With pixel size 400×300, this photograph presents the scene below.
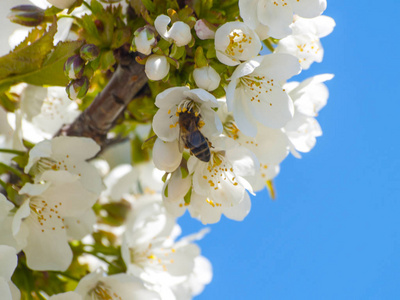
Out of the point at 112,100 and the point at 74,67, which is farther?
the point at 112,100

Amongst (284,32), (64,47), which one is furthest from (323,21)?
(64,47)

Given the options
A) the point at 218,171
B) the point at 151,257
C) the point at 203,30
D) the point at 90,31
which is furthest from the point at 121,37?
the point at 151,257

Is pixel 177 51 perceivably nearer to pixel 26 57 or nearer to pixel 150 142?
pixel 150 142

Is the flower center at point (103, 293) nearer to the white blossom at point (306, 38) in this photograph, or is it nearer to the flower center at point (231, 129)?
the flower center at point (231, 129)

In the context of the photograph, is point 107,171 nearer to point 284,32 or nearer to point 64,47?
point 64,47

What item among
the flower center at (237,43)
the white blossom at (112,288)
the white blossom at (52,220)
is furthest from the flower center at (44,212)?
the flower center at (237,43)

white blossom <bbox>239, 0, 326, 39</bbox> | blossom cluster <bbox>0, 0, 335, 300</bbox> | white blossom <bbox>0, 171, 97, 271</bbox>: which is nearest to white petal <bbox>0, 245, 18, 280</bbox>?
blossom cluster <bbox>0, 0, 335, 300</bbox>
